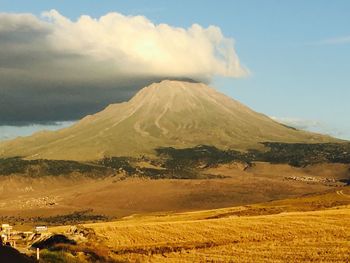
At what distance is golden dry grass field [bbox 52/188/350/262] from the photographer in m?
41.5

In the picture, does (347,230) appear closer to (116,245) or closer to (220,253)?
(220,253)

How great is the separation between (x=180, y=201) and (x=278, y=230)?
144 metres

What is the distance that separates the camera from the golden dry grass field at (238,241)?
41531 millimetres

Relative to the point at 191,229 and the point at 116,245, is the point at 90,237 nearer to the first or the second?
the point at 116,245

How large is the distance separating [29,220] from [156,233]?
11394 cm

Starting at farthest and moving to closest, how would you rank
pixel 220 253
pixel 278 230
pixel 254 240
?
1. pixel 278 230
2. pixel 254 240
3. pixel 220 253

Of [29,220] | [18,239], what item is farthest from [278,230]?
[29,220]

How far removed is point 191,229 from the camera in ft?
196

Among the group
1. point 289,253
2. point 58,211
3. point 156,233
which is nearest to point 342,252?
point 289,253

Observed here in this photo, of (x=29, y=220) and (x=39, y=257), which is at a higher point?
(x=39, y=257)

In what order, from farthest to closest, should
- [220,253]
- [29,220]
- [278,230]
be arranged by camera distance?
[29,220]
[278,230]
[220,253]

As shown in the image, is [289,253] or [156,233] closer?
[289,253]

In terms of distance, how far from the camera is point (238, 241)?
163 feet

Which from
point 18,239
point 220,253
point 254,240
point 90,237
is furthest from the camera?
point 18,239
